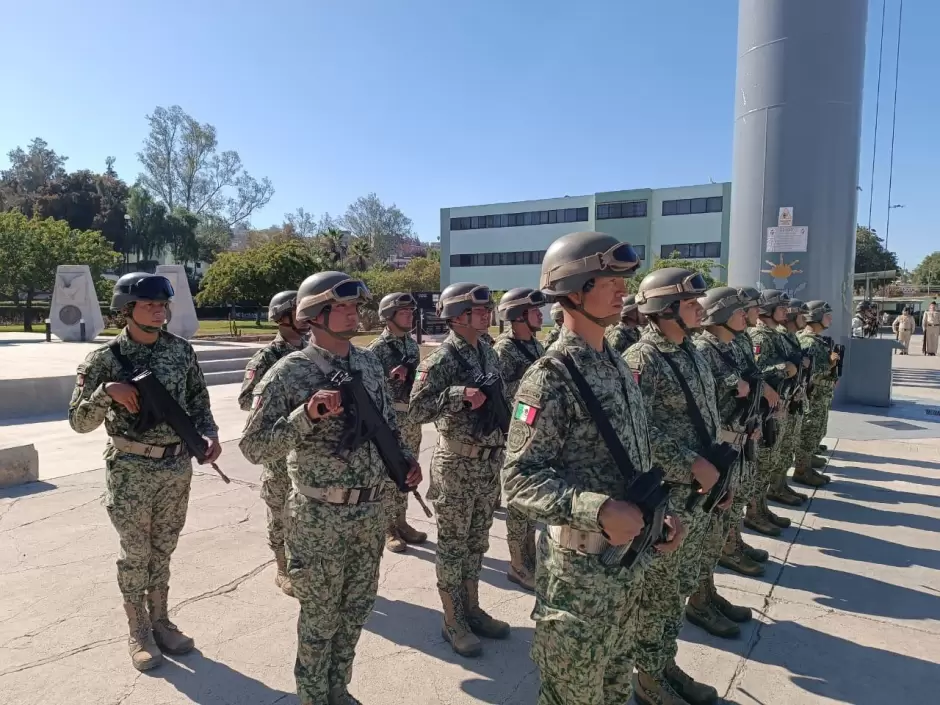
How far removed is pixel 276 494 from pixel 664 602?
2.78m

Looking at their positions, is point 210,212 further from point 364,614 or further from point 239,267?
point 364,614

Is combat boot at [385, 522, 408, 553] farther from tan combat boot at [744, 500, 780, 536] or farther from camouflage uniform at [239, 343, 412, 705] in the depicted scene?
tan combat boot at [744, 500, 780, 536]

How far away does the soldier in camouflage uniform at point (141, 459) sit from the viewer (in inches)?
A: 139

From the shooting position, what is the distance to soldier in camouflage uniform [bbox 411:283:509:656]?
3832mm

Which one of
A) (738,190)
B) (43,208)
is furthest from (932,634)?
(43,208)

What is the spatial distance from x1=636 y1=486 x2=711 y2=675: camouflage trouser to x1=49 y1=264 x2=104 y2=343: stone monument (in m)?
22.3

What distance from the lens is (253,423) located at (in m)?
2.90

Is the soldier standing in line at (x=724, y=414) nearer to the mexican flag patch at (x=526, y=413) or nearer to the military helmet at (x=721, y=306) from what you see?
the military helmet at (x=721, y=306)

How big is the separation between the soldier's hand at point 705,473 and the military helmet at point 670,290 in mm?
938

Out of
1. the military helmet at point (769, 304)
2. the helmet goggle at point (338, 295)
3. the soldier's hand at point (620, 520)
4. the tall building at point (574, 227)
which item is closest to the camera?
the soldier's hand at point (620, 520)

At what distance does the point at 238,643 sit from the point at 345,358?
2124mm

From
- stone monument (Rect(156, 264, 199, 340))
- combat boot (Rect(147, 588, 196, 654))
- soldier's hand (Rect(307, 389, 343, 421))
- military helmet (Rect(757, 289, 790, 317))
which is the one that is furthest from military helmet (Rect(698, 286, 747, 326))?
stone monument (Rect(156, 264, 199, 340))

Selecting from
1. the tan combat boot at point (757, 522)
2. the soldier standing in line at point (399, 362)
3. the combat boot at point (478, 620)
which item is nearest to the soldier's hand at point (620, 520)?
the combat boot at point (478, 620)

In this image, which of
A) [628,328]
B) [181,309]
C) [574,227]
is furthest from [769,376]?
[574,227]
